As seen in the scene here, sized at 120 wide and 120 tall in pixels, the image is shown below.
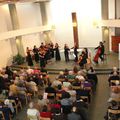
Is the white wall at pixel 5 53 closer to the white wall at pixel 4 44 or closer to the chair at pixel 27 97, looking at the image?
the white wall at pixel 4 44

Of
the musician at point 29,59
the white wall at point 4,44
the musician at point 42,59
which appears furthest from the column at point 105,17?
the white wall at point 4,44

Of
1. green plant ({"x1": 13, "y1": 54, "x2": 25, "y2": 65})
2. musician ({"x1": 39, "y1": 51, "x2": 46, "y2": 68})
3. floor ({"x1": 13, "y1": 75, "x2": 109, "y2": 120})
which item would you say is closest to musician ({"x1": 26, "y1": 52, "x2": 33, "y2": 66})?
musician ({"x1": 39, "y1": 51, "x2": 46, "y2": 68})

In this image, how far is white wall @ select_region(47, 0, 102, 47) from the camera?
61.8 feet

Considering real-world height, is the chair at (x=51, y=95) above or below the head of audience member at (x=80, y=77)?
below

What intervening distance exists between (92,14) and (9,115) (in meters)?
12.4

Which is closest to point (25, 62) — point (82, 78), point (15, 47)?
point (15, 47)

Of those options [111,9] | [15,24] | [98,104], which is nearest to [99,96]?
[98,104]

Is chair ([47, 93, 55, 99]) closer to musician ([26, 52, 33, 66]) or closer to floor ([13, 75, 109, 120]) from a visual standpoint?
floor ([13, 75, 109, 120])

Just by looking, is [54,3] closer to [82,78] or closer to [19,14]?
[19,14]

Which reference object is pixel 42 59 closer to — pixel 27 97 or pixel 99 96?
pixel 27 97

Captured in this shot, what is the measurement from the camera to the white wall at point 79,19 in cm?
1884

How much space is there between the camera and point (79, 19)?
19.5 m

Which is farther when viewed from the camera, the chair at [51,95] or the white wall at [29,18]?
the white wall at [29,18]

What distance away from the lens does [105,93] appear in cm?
1084
